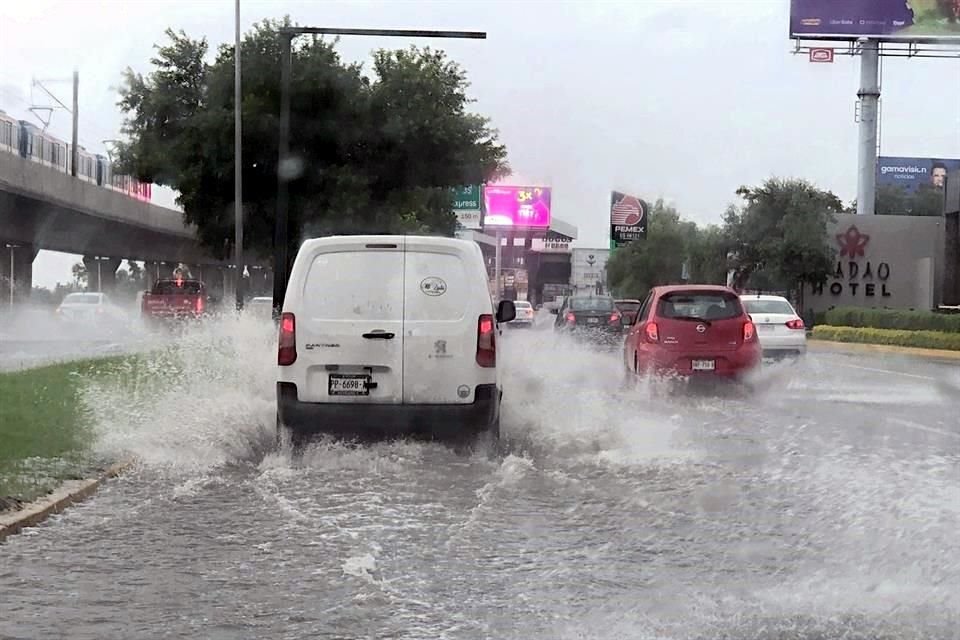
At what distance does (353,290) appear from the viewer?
1030 centimetres

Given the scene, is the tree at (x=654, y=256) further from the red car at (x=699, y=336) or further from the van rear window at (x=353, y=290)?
the van rear window at (x=353, y=290)

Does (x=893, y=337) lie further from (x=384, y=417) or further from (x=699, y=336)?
(x=384, y=417)

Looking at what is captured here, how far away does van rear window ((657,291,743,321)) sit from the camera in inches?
686

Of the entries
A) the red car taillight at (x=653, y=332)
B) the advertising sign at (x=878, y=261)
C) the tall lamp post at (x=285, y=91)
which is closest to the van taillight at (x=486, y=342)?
the red car taillight at (x=653, y=332)

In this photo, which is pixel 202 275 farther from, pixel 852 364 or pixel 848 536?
pixel 848 536

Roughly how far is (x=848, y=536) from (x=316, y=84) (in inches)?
875

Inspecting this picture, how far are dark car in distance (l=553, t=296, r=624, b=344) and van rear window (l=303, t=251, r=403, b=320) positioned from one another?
2351 cm

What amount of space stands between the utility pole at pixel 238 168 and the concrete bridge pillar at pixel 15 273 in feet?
85.8

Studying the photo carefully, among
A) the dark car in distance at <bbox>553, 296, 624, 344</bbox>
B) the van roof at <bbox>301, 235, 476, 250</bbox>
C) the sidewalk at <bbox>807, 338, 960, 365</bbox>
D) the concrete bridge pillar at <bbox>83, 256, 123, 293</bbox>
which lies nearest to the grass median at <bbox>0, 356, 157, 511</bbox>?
the van roof at <bbox>301, 235, 476, 250</bbox>

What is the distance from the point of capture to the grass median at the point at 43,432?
8.87 m

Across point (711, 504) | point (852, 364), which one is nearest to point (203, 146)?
point (852, 364)

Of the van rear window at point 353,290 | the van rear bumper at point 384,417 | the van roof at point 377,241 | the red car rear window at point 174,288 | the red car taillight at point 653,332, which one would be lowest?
the van rear bumper at point 384,417

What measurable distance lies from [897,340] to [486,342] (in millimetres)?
28941

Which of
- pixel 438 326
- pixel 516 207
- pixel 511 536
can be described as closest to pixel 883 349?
pixel 438 326
